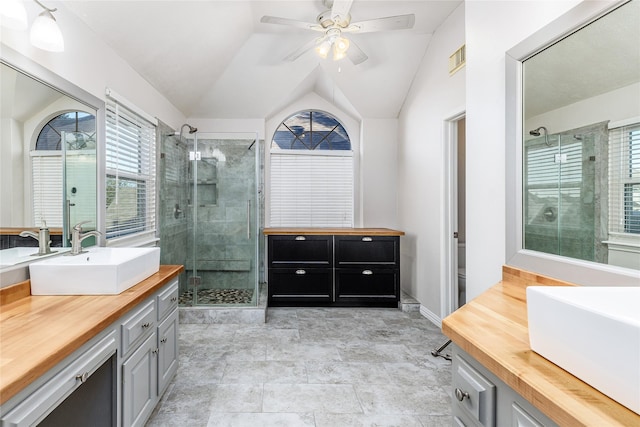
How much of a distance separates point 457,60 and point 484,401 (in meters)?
2.70

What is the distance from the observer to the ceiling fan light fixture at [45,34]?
4.63 feet

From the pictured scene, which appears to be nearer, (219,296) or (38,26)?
(38,26)

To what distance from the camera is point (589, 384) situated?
683mm

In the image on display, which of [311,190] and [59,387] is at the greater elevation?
[311,190]

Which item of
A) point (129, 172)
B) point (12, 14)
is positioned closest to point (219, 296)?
point (129, 172)

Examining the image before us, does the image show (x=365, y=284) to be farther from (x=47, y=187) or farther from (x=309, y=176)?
(x=47, y=187)

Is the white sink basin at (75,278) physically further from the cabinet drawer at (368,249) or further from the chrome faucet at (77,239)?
the cabinet drawer at (368,249)

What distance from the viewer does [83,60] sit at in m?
1.93

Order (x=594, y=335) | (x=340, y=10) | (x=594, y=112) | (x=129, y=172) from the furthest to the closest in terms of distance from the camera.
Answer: (x=129, y=172), (x=340, y=10), (x=594, y=112), (x=594, y=335)

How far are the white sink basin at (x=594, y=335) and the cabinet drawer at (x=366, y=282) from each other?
2872 mm

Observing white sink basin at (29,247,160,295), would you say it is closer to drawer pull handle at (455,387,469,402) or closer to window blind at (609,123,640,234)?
drawer pull handle at (455,387,469,402)

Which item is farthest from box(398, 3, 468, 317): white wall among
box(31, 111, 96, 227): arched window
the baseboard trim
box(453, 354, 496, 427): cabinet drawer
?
box(31, 111, 96, 227): arched window

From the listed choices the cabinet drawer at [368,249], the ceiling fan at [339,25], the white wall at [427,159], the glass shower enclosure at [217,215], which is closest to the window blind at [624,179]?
the ceiling fan at [339,25]

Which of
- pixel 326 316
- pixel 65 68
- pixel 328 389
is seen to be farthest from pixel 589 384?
pixel 326 316
